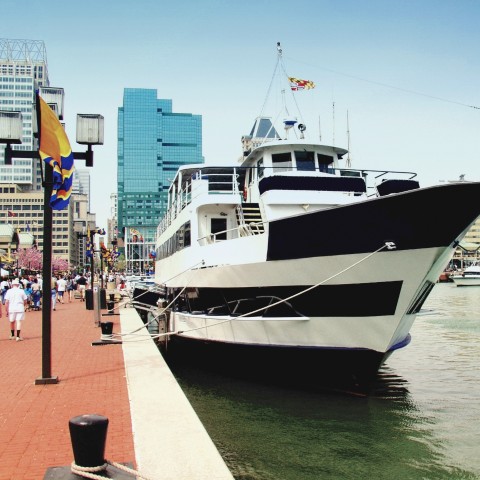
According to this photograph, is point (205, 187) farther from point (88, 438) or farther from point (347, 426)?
point (88, 438)

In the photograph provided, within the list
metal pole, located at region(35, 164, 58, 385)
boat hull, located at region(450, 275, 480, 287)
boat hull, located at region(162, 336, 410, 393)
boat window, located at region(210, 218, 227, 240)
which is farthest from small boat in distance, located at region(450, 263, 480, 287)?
metal pole, located at region(35, 164, 58, 385)

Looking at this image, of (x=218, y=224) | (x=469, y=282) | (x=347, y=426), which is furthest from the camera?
(x=469, y=282)

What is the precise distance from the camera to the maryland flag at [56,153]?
8.30 meters

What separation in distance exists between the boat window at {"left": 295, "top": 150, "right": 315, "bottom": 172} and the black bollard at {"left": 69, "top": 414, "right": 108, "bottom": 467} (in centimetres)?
1237

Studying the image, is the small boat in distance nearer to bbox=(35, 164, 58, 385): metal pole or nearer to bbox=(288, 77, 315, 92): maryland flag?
bbox=(288, 77, 315, 92): maryland flag

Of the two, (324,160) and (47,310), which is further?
(324,160)

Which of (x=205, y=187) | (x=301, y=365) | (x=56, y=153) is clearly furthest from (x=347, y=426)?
(x=205, y=187)

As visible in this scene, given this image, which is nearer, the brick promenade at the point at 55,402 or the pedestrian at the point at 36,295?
the brick promenade at the point at 55,402

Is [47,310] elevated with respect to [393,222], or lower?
lower

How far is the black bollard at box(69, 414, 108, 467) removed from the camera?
382cm

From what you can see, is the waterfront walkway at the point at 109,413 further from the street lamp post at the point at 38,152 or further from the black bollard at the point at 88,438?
the street lamp post at the point at 38,152

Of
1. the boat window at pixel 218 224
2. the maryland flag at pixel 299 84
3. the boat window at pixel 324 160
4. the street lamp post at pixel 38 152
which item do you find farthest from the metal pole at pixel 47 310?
the maryland flag at pixel 299 84

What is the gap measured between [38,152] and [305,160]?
8.80 m

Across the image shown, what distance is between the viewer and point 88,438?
3854mm
